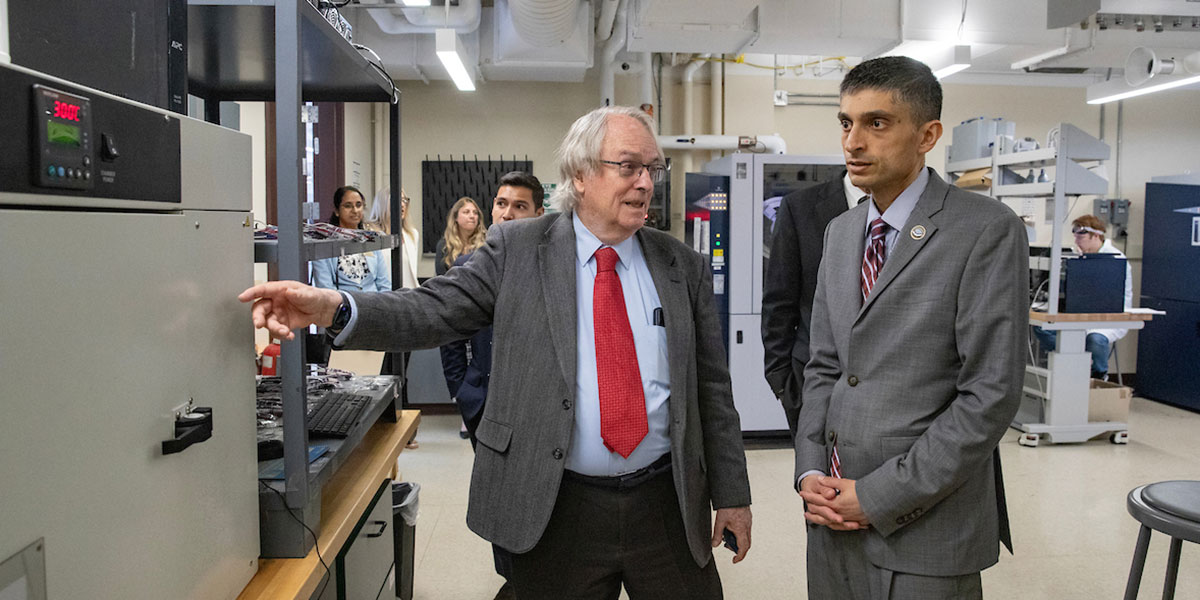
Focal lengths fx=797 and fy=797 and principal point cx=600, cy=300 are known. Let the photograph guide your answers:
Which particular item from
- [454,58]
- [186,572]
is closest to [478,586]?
[186,572]

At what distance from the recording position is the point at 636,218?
154cm

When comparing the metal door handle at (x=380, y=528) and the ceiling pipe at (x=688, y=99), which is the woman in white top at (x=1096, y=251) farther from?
the metal door handle at (x=380, y=528)

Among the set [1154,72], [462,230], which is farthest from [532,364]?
[1154,72]

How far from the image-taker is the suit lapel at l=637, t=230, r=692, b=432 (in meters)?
1.50

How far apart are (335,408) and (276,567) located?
0.55m

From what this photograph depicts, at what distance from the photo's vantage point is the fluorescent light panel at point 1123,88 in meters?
5.29

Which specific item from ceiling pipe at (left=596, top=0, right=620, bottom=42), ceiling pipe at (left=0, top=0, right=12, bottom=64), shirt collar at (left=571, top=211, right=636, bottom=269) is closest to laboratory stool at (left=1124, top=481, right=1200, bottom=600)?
shirt collar at (left=571, top=211, right=636, bottom=269)

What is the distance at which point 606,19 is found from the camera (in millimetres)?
5734

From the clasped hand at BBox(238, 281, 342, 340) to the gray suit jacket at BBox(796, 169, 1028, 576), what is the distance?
917 millimetres

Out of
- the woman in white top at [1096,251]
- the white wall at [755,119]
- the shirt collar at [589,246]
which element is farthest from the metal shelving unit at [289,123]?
the woman in white top at [1096,251]

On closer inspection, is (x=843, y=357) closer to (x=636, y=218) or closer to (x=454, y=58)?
(x=636, y=218)

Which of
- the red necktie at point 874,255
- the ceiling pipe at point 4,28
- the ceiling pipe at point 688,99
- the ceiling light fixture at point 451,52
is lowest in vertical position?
the red necktie at point 874,255

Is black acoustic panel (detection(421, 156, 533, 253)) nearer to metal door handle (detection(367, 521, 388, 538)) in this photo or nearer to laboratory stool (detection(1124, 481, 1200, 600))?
metal door handle (detection(367, 521, 388, 538))

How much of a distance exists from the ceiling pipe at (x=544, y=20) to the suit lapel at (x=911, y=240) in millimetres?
3629
